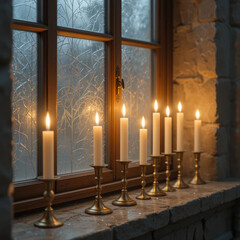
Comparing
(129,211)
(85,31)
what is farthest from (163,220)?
(85,31)

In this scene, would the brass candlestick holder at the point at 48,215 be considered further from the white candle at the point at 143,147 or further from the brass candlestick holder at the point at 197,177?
the brass candlestick holder at the point at 197,177

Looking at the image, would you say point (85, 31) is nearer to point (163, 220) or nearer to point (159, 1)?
point (159, 1)

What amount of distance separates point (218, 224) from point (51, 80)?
1.36 metres

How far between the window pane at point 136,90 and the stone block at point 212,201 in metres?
0.49

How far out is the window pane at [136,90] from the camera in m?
2.43

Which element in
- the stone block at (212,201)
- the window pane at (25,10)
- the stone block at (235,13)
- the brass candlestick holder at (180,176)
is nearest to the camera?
the window pane at (25,10)

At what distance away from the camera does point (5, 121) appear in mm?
1206

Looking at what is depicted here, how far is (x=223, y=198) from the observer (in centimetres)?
241

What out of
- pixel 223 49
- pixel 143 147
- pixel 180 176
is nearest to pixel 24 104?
pixel 143 147

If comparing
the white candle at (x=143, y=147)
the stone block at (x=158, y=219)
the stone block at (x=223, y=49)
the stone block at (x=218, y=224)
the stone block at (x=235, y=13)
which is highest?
the stone block at (x=235, y=13)

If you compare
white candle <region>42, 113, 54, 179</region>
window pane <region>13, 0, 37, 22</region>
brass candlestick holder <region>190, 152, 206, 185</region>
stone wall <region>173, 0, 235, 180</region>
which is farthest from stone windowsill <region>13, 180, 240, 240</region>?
window pane <region>13, 0, 37, 22</region>

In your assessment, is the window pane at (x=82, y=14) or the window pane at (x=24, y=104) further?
the window pane at (x=82, y=14)

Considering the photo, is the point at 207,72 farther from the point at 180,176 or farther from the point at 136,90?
the point at 180,176

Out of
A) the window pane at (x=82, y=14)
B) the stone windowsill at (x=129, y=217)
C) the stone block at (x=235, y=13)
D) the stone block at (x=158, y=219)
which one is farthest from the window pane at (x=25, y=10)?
the stone block at (x=235, y=13)
